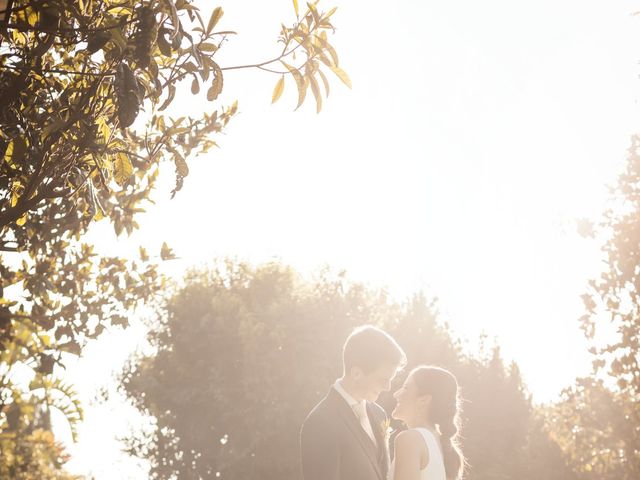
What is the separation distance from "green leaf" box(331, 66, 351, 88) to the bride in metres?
2.97

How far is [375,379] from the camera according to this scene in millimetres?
4727

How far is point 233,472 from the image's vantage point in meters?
27.8

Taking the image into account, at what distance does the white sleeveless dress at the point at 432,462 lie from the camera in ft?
16.1

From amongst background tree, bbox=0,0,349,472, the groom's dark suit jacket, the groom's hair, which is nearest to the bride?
the groom's dark suit jacket

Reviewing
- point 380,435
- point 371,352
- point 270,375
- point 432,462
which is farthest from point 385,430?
point 270,375

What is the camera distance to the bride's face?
530cm

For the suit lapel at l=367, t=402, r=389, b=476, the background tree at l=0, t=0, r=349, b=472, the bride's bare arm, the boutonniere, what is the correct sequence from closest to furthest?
the background tree at l=0, t=0, r=349, b=472, the bride's bare arm, the suit lapel at l=367, t=402, r=389, b=476, the boutonniere

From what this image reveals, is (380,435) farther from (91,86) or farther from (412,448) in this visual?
(91,86)

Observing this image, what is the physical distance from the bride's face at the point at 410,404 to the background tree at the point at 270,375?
2322 cm

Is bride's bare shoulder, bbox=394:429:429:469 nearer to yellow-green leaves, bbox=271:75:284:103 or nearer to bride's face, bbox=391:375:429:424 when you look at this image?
bride's face, bbox=391:375:429:424

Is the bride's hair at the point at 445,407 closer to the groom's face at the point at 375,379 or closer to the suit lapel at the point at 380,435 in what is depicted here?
the suit lapel at the point at 380,435

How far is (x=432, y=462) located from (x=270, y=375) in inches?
959

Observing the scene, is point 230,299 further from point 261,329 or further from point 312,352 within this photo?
point 312,352

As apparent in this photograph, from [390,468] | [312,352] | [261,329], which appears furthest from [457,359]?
[390,468]
